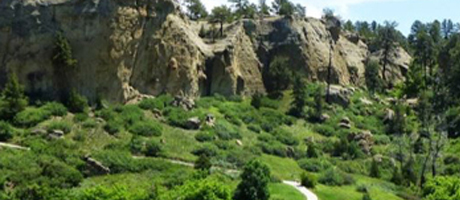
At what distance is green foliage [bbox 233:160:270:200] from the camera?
44.9 metres

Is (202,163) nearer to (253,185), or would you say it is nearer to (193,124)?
(253,185)

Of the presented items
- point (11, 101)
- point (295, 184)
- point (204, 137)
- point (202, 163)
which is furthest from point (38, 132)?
point (295, 184)

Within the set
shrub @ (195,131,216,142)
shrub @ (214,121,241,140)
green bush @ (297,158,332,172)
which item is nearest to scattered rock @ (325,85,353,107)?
green bush @ (297,158,332,172)

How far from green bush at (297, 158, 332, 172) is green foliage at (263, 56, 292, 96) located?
19505 millimetres

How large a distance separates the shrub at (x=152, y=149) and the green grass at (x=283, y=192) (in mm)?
11785

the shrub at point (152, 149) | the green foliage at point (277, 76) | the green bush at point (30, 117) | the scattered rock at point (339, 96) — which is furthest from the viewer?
the scattered rock at point (339, 96)

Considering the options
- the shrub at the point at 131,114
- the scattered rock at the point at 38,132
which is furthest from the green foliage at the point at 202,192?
the shrub at the point at 131,114

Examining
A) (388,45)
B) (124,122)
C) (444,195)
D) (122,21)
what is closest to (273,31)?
(388,45)

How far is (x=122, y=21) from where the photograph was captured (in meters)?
66.6

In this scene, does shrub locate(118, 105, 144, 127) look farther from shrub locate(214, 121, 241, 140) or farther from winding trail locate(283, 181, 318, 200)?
winding trail locate(283, 181, 318, 200)

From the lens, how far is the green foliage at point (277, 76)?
8338cm

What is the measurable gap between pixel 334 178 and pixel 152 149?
55.9ft

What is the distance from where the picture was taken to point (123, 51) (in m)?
66.7

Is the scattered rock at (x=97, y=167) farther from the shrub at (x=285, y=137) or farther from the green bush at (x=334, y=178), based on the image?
the shrub at (x=285, y=137)
